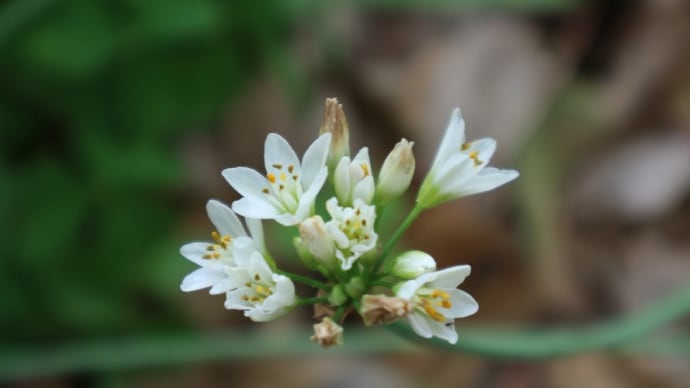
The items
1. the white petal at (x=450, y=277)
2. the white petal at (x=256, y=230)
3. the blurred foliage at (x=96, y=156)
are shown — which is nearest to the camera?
the white petal at (x=450, y=277)

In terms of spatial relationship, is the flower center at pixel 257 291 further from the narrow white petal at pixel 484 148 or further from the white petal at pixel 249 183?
the narrow white petal at pixel 484 148

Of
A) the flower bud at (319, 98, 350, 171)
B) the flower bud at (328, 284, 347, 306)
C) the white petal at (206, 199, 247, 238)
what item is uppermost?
the flower bud at (319, 98, 350, 171)

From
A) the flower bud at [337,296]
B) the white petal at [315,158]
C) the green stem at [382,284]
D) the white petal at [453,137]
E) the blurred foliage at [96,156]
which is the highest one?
the blurred foliage at [96,156]

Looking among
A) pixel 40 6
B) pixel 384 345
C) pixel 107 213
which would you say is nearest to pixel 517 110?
pixel 384 345

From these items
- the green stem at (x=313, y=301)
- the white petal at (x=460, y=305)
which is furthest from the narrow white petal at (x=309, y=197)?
the white petal at (x=460, y=305)

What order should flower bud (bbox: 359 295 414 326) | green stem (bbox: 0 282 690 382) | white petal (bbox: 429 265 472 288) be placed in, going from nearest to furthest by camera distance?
flower bud (bbox: 359 295 414 326) < white petal (bbox: 429 265 472 288) < green stem (bbox: 0 282 690 382)

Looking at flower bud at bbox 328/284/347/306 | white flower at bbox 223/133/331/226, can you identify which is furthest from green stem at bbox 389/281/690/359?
white flower at bbox 223/133/331/226

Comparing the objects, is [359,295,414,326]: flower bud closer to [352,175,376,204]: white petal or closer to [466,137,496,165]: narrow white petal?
[352,175,376,204]: white petal
